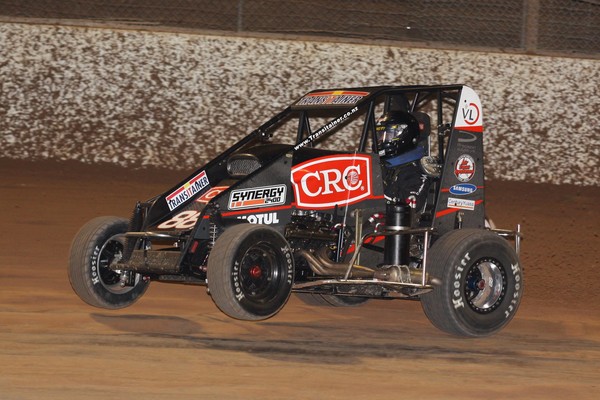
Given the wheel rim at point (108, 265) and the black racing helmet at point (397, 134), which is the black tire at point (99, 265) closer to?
the wheel rim at point (108, 265)

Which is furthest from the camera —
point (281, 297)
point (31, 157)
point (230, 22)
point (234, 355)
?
point (230, 22)

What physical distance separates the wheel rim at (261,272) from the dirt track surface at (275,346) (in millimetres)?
330

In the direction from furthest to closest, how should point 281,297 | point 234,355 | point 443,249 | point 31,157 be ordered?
point 31,157
point 443,249
point 281,297
point 234,355

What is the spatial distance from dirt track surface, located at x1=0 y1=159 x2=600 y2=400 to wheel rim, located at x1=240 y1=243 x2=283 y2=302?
1.08 ft

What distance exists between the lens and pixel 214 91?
44.9 ft

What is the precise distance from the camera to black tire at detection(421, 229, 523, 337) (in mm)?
7199

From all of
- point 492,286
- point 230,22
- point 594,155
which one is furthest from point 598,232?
point 230,22

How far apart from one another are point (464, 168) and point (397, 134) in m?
0.56

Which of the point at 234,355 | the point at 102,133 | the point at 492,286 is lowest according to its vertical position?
the point at 234,355

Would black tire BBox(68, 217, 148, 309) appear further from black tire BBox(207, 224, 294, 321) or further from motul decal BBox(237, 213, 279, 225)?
black tire BBox(207, 224, 294, 321)

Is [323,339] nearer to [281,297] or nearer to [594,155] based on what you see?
[281,297]

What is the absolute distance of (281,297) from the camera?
22.4 feet

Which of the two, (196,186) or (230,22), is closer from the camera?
(196,186)

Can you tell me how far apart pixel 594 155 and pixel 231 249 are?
855 cm
